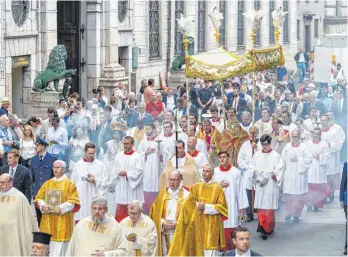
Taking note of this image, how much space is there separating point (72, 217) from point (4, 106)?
697cm

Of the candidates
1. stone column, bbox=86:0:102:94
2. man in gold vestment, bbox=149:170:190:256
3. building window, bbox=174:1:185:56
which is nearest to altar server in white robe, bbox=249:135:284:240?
man in gold vestment, bbox=149:170:190:256

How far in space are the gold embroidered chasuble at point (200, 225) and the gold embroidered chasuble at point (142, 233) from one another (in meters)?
0.94

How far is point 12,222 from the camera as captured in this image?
671 inches

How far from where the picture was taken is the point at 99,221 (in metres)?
15.0

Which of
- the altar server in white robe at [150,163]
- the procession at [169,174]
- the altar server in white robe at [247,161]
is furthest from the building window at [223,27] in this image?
the altar server in white robe at [247,161]

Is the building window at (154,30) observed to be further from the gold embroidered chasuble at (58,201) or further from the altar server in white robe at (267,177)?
the gold embroidered chasuble at (58,201)

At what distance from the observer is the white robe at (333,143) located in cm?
2445

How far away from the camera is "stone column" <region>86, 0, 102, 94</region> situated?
35.6 m

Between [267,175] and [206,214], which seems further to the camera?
[267,175]

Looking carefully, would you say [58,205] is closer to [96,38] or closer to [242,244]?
[242,244]

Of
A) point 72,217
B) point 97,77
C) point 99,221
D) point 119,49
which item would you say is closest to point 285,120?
point 72,217

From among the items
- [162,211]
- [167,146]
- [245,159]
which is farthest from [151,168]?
[162,211]

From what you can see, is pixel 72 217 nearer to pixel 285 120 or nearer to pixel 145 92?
pixel 285 120

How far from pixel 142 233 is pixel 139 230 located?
0.05m
